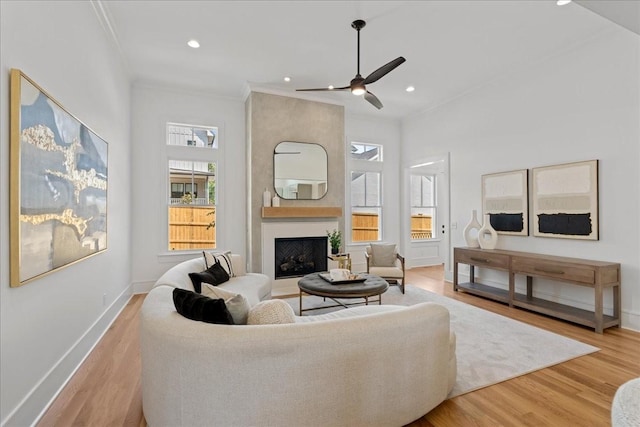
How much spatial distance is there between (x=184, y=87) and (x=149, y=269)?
3.09 m

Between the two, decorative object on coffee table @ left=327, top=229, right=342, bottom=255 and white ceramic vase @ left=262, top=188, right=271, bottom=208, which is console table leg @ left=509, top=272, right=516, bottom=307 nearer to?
decorative object on coffee table @ left=327, top=229, right=342, bottom=255

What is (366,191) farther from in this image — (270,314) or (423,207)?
(270,314)

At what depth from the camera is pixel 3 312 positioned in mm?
1666

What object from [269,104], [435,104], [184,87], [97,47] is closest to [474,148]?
[435,104]

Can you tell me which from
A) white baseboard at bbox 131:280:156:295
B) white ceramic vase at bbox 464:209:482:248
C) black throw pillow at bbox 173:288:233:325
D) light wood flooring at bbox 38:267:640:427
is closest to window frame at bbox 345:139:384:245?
white ceramic vase at bbox 464:209:482:248

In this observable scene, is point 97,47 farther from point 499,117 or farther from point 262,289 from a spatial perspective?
point 499,117

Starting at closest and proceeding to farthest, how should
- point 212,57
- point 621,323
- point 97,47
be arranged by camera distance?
point 97,47
point 621,323
point 212,57

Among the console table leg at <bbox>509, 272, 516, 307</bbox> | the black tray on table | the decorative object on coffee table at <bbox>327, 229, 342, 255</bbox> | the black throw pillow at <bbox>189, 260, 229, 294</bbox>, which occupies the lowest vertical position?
the console table leg at <bbox>509, 272, 516, 307</bbox>

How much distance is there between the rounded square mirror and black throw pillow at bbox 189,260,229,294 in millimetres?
1977

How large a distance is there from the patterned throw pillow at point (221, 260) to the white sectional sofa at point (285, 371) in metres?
2.15

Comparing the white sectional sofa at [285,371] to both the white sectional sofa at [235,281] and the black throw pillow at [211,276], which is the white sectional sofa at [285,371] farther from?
the black throw pillow at [211,276]

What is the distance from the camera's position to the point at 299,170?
219 inches

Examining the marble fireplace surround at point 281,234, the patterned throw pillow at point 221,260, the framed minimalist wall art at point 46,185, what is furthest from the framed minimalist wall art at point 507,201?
the framed minimalist wall art at point 46,185

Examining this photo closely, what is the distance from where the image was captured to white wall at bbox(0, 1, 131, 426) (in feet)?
5.58
